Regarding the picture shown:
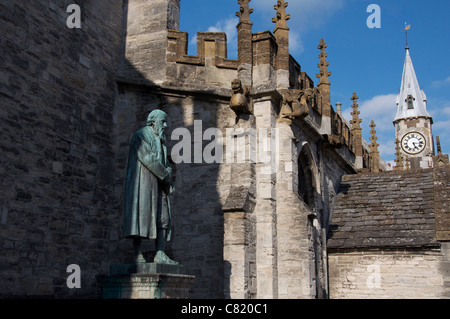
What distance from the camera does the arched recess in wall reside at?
1359 cm

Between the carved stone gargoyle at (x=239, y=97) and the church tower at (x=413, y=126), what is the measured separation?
48.5 meters

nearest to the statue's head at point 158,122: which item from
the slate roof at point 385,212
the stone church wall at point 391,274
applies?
the slate roof at point 385,212

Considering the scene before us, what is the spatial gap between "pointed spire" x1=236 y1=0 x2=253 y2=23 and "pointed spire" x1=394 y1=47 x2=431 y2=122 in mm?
51256

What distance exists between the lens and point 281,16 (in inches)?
496

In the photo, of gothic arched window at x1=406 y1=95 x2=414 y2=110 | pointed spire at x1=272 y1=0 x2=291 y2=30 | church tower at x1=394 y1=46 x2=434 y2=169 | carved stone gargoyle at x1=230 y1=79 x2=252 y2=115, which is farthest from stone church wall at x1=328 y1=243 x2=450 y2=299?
gothic arched window at x1=406 y1=95 x2=414 y2=110

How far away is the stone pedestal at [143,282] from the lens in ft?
20.6

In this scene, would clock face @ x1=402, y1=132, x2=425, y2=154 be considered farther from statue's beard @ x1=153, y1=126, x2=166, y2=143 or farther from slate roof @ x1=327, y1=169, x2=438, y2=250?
statue's beard @ x1=153, y1=126, x2=166, y2=143

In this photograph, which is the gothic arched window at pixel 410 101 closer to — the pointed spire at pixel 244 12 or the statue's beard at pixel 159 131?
the pointed spire at pixel 244 12

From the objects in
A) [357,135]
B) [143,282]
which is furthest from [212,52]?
[357,135]

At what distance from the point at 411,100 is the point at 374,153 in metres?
40.1

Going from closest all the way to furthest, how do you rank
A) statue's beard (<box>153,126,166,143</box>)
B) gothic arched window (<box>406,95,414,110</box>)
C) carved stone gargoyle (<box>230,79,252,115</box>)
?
statue's beard (<box>153,126,166,143</box>) → carved stone gargoyle (<box>230,79,252,115</box>) → gothic arched window (<box>406,95,414,110</box>)
